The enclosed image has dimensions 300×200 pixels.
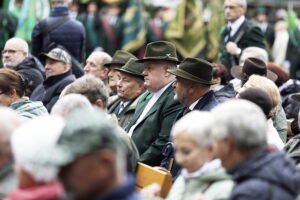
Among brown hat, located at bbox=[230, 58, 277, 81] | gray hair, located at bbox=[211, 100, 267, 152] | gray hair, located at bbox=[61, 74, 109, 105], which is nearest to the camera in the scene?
gray hair, located at bbox=[211, 100, 267, 152]

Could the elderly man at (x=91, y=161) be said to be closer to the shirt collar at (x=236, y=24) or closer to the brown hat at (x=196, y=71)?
the brown hat at (x=196, y=71)

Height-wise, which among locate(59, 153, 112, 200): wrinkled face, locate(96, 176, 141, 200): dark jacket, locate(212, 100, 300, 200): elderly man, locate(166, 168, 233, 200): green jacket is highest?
locate(59, 153, 112, 200): wrinkled face

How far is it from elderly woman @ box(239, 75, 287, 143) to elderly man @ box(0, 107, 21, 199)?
8.63ft

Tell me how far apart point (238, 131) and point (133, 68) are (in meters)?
4.55

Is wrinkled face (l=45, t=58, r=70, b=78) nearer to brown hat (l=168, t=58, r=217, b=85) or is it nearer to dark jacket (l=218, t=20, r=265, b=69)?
dark jacket (l=218, t=20, r=265, b=69)

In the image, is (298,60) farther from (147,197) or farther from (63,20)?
(147,197)

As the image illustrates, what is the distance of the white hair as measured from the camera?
4156 millimetres

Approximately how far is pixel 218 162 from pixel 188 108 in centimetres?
237

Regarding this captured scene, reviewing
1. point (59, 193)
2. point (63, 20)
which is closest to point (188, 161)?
point (59, 193)

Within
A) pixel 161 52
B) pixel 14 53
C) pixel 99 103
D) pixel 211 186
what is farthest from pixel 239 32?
pixel 211 186

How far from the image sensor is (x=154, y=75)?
866 centimetres

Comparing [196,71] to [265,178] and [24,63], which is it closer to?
[265,178]

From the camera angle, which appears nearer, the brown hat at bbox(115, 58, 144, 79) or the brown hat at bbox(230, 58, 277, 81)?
the brown hat at bbox(230, 58, 277, 81)

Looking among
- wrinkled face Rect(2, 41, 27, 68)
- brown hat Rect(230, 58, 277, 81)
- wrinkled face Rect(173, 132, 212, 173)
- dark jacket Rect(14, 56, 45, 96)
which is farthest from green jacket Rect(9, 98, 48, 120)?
wrinkled face Rect(2, 41, 27, 68)
